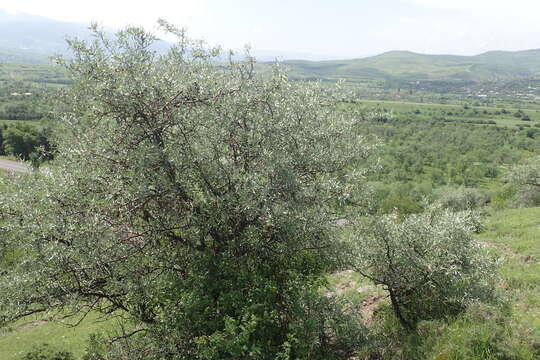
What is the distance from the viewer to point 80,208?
30.3ft

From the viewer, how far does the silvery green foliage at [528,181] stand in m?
37.4

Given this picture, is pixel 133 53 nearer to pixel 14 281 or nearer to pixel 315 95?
pixel 315 95

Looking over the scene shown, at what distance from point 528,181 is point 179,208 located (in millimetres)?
40828

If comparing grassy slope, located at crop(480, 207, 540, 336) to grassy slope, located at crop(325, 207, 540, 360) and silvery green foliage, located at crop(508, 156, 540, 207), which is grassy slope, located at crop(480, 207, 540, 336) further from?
silvery green foliage, located at crop(508, 156, 540, 207)

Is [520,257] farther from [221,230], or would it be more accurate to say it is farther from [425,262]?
[221,230]

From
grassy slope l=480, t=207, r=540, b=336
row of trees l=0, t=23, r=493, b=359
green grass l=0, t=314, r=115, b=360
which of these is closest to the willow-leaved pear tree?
row of trees l=0, t=23, r=493, b=359

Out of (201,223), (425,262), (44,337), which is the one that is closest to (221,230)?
(201,223)

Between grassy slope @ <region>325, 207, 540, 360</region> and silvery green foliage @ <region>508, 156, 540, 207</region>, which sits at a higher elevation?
grassy slope @ <region>325, 207, 540, 360</region>

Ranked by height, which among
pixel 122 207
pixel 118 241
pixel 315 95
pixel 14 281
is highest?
pixel 315 95

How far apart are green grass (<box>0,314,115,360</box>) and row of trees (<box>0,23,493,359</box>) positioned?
10.3 m

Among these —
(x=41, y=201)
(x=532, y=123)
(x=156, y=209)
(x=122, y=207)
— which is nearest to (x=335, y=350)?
(x=156, y=209)

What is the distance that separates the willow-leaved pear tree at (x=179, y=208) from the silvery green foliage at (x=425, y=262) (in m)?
1.20

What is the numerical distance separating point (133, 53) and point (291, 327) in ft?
26.2

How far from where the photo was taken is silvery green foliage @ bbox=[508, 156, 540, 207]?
3741cm
